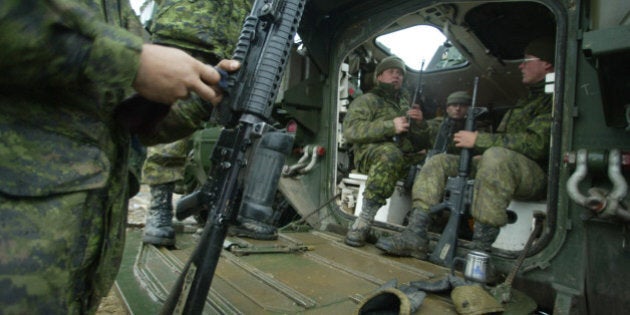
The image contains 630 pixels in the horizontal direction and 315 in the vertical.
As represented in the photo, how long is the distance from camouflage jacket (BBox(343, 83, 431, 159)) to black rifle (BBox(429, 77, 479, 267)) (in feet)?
2.82

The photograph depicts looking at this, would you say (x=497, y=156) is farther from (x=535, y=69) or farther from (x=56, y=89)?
(x=56, y=89)

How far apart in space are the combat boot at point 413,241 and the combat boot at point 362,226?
29 cm

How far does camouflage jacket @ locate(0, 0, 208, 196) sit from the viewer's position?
0.70 meters

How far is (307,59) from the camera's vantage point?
13.9 ft

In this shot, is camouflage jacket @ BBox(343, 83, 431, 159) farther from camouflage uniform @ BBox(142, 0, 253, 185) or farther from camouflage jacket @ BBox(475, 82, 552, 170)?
camouflage uniform @ BBox(142, 0, 253, 185)

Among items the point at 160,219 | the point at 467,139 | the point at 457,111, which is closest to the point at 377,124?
the point at 457,111

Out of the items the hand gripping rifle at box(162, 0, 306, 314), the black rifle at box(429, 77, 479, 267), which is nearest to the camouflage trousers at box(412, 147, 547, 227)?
the black rifle at box(429, 77, 479, 267)

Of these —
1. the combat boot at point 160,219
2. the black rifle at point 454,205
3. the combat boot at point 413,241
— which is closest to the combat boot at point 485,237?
the black rifle at point 454,205

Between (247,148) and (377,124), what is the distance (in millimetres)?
2561

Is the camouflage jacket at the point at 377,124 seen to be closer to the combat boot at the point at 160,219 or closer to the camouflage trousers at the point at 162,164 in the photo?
the camouflage trousers at the point at 162,164

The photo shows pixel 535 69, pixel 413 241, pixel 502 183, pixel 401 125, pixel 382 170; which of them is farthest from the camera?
pixel 401 125

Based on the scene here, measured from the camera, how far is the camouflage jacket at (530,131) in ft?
8.91

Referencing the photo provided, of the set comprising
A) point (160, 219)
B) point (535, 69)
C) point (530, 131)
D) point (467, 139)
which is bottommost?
point (160, 219)

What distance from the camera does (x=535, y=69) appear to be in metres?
3.10
